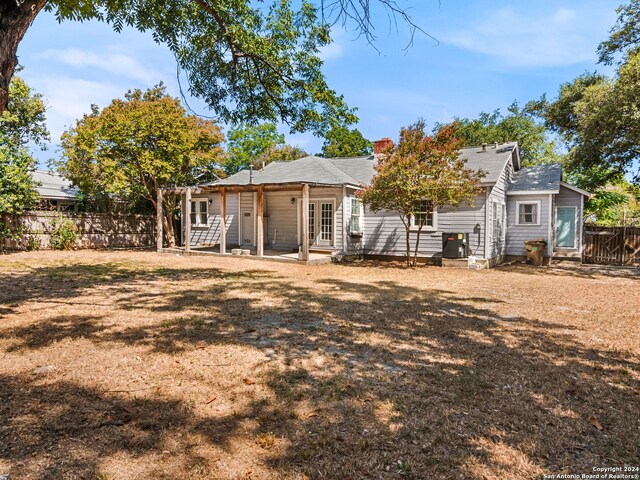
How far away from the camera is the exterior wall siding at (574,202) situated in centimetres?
1639

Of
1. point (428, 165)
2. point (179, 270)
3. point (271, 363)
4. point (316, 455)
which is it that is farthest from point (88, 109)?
point (316, 455)

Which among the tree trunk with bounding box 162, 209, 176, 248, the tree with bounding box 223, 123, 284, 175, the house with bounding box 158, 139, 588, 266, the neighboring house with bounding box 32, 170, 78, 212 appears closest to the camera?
the house with bounding box 158, 139, 588, 266

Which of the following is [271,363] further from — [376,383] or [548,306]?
[548,306]

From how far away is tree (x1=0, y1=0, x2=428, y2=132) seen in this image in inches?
244

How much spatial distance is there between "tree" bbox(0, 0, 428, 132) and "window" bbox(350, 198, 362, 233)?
26.9 ft

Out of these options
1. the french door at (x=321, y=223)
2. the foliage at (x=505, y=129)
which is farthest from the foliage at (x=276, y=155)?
the french door at (x=321, y=223)

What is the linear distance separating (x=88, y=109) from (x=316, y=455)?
77.4 feet

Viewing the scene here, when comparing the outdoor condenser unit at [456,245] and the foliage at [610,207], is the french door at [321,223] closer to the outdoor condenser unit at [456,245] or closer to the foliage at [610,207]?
the outdoor condenser unit at [456,245]

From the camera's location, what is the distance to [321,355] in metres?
4.38

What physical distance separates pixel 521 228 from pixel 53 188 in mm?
28301

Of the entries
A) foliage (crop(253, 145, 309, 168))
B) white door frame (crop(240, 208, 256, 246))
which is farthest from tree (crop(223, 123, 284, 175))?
white door frame (crop(240, 208, 256, 246))

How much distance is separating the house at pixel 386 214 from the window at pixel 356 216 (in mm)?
41

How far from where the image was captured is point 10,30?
3.49 m

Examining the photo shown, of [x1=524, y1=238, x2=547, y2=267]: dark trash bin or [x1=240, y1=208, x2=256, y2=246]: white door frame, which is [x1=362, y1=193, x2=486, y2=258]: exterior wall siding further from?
[x1=240, y1=208, x2=256, y2=246]: white door frame
